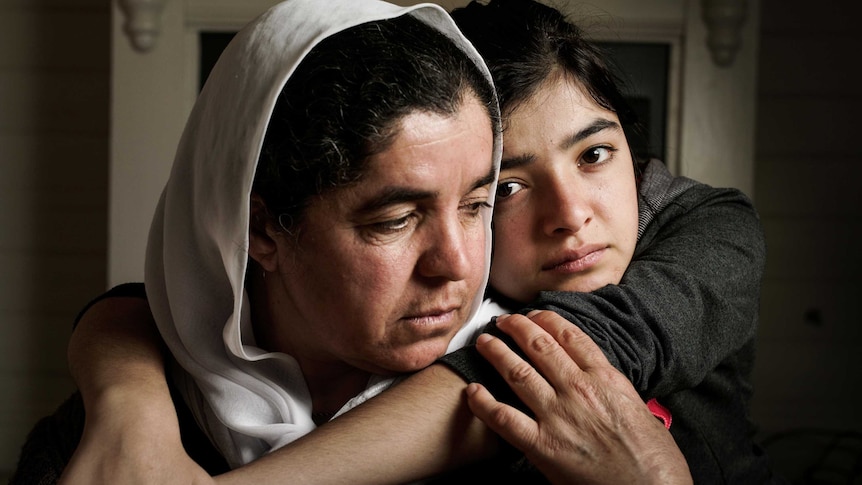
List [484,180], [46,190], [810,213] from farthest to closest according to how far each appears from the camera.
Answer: [46,190]
[810,213]
[484,180]

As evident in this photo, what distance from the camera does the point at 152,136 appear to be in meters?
2.97

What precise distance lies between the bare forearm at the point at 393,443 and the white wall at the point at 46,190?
260 centimetres

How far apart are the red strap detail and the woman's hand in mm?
176

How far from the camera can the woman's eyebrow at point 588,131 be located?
126 centimetres

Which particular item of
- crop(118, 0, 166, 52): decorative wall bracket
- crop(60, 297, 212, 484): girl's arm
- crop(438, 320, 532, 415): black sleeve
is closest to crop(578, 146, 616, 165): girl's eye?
crop(438, 320, 532, 415): black sleeve

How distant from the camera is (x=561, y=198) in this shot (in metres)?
1.25

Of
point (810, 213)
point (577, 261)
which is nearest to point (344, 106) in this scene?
point (577, 261)

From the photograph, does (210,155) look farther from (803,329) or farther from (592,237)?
(803,329)

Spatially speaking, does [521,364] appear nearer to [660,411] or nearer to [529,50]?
[660,411]

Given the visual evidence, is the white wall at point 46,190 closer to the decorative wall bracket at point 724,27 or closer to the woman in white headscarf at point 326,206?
A: the decorative wall bracket at point 724,27

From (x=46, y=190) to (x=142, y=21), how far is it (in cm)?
87

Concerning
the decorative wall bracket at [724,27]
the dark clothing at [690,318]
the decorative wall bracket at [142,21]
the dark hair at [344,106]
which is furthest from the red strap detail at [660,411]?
the decorative wall bracket at [142,21]

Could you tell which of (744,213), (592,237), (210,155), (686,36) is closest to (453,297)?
(592,237)

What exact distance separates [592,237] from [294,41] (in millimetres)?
509
